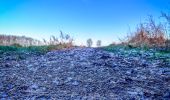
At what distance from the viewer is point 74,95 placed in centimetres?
827

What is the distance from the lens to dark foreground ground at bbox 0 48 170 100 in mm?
8391

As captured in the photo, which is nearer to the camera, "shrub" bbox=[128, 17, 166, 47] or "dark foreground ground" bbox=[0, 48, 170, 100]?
"dark foreground ground" bbox=[0, 48, 170, 100]

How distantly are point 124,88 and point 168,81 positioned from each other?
119cm

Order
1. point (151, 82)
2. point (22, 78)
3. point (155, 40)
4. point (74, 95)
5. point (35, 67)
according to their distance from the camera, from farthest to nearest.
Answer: point (155, 40) → point (35, 67) → point (22, 78) → point (151, 82) → point (74, 95)

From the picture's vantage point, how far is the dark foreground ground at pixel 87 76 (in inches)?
330

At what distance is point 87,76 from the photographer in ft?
31.8

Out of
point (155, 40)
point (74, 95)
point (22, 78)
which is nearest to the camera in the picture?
point (74, 95)

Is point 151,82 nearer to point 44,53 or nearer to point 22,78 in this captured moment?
point 22,78

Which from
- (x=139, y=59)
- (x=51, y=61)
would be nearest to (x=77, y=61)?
(x=51, y=61)

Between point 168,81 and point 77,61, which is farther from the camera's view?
point 77,61

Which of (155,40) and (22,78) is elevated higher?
(155,40)

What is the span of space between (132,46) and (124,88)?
19.2 ft

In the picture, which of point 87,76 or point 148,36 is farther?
point 148,36

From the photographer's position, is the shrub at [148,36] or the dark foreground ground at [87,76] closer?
the dark foreground ground at [87,76]
